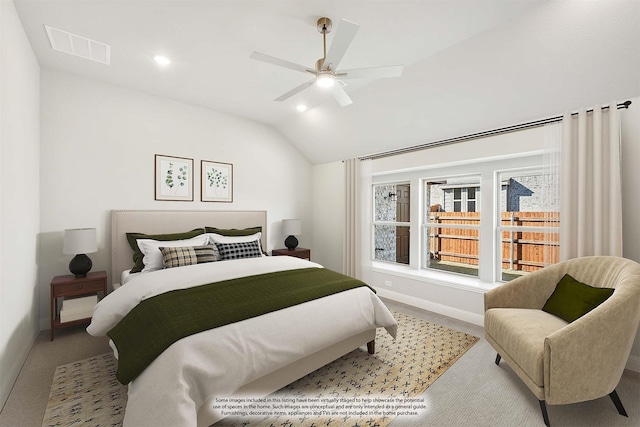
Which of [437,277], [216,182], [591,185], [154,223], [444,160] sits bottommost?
[437,277]

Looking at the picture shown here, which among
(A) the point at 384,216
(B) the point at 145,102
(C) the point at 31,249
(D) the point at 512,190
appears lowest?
(C) the point at 31,249

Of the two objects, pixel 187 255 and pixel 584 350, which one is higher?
pixel 187 255

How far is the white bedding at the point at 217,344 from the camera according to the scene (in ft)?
4.58

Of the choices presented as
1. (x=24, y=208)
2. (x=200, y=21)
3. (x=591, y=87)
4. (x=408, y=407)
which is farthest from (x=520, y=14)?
(x=24, y=208)

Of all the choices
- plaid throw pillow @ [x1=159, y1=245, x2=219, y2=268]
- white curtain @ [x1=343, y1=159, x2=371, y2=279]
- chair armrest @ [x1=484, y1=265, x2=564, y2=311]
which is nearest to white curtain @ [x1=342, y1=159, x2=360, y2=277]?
white curtain @ [x1=343, y1=159, x2=371, y2=279]

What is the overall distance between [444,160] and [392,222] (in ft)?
4.25

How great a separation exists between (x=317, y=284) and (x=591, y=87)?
269 cm

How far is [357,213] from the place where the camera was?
14.2ft

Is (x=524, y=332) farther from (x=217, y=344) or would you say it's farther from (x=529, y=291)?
(x=217, y=344)

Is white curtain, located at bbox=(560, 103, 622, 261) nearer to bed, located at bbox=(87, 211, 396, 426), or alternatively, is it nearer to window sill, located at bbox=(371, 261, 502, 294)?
window sill, located at bbox=(371, 261, 502, 294)

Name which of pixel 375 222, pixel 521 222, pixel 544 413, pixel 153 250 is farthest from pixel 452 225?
pixel 153 250

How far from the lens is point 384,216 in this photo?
4645mm

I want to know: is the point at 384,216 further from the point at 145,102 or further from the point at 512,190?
the point at 145,102

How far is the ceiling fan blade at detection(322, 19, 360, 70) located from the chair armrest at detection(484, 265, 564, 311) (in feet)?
7.32
